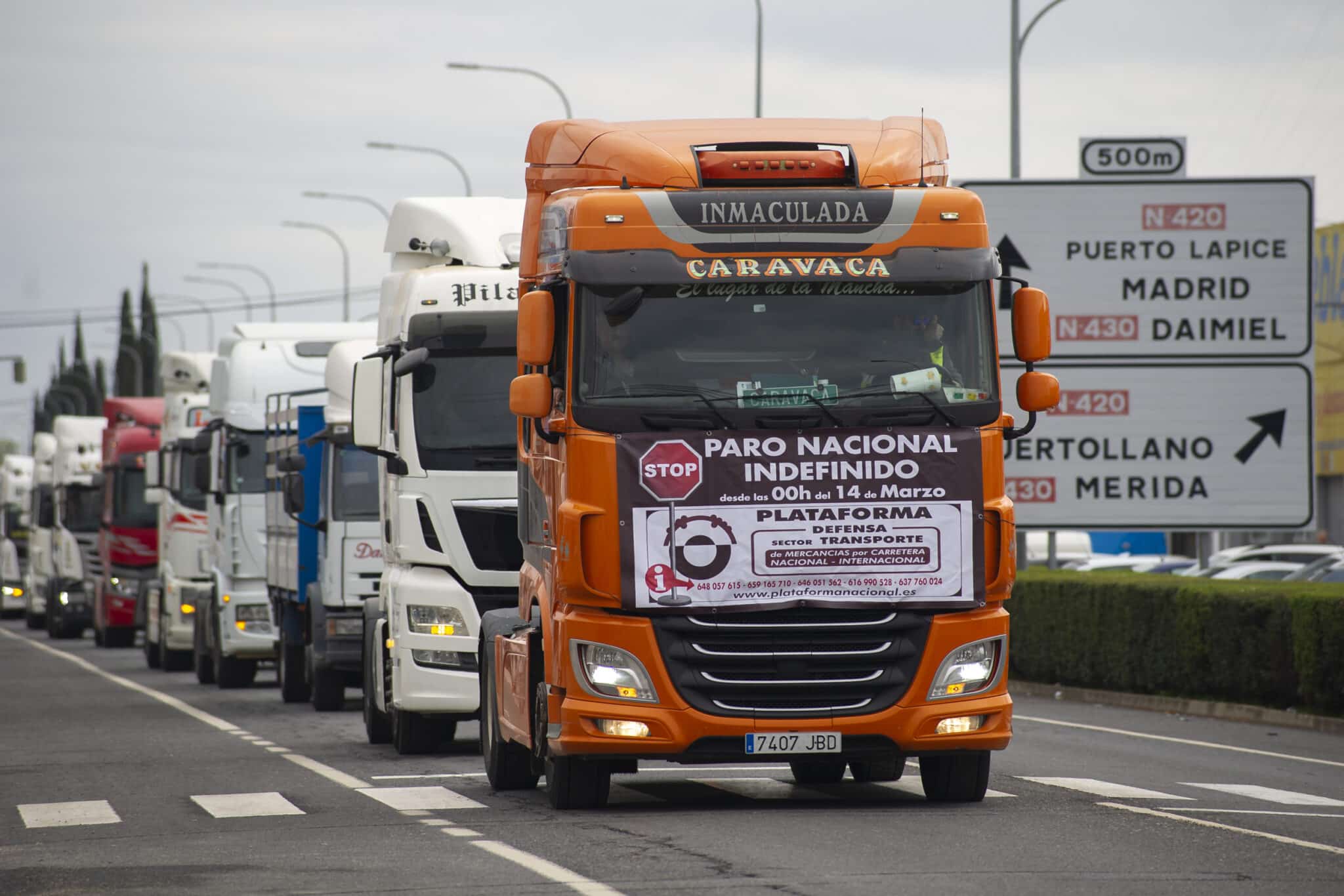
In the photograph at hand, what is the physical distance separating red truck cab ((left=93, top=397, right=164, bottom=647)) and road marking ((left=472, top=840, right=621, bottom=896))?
29.4 metres

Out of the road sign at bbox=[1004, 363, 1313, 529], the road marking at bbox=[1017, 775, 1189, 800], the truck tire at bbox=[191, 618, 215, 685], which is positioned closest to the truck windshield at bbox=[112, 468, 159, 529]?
the truck tire at bbox=[191, 618, 215, 685]

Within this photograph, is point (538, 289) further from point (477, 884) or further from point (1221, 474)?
point (1221, 474)

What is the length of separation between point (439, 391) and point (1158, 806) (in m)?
6.35

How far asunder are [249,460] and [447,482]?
11.2 m

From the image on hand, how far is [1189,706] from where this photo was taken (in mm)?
23719

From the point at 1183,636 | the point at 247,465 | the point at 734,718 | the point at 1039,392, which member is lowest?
the point at 734,718

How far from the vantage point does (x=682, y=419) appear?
11719 mm

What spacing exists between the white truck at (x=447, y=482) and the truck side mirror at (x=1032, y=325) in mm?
5439

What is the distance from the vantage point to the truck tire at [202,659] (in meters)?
30.2

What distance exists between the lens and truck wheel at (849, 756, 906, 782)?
14.1 m

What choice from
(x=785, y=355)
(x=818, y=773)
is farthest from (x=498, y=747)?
(x=785, y=355)

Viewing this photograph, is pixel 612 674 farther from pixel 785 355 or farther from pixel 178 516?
pixel 178 516

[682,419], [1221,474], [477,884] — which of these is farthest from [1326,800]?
[1221,474]

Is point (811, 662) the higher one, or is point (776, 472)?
point (776, 472)
